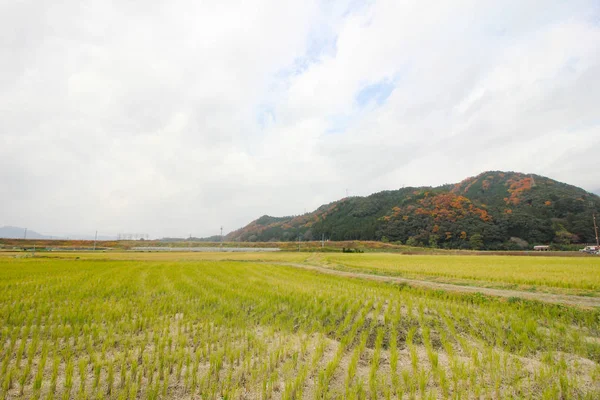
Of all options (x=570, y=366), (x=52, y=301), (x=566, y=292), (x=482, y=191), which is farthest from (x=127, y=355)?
(x=482, y=191)

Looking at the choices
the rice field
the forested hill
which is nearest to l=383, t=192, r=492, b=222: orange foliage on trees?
the forested hill

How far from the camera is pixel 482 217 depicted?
7812cm

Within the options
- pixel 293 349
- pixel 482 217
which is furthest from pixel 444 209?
pixel 293 349

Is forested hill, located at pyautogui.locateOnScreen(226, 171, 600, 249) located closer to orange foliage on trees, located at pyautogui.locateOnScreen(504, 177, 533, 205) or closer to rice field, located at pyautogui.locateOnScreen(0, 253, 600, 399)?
orange foliage on trees, located at pyautogui.locateOnScreen(504, 177, 533, 205)

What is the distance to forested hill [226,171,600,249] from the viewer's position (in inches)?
2808

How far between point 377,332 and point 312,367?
2.65 meters

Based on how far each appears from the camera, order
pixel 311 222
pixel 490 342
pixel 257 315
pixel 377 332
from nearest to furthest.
A: pixel 490 342, pixel 377 332, pixel 257 315, pixel 311 222

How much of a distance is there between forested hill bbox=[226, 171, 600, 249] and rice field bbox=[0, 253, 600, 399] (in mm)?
76295

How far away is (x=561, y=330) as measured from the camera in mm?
7012

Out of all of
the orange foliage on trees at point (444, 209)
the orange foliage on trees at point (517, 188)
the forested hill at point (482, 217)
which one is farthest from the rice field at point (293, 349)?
the orange foliage on trees at point (517, 188)

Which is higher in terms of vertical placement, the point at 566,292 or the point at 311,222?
the point at 311,222

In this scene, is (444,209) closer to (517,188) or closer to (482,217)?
(482,217)

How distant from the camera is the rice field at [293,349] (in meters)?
4.23

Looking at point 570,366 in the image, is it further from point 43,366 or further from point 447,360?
point 43,366
